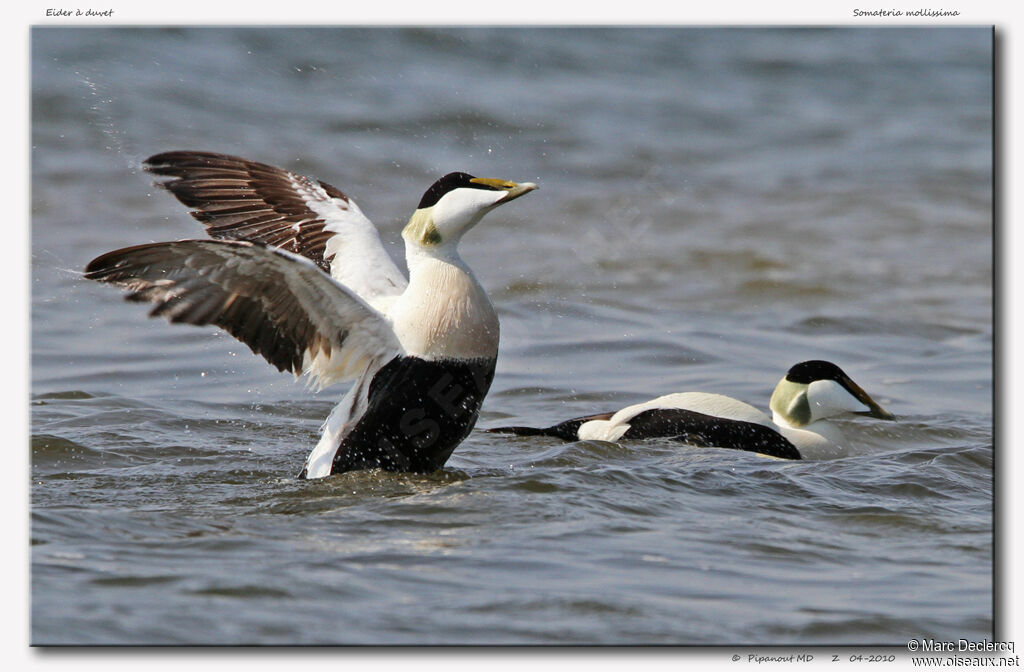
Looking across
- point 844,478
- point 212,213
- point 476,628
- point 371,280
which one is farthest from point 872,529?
point 212,213

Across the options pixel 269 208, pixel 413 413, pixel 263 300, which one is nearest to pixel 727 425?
pixel 413 413

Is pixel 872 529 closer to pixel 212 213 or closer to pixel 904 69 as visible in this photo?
pixel 212 213

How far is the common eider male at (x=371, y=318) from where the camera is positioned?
3980mm

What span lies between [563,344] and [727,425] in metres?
1.83

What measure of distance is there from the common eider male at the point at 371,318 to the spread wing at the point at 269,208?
0.32 m

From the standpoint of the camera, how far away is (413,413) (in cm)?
441

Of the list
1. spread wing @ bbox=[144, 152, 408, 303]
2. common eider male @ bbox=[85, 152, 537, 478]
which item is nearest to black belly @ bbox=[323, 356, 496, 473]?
common eider male @ bbox=[85, 152, 537, 478]

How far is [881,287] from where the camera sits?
859cm

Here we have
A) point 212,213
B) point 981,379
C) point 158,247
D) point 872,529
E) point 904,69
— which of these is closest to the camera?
point 158,247

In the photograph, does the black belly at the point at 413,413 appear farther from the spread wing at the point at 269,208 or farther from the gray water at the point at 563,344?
the spread wing at the point at 269,208

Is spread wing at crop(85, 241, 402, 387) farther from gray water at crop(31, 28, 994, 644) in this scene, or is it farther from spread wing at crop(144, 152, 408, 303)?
spread wing at crop(144, 152, 408, 303)

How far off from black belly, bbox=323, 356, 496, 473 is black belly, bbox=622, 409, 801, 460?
123cm

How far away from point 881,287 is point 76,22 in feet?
19.4

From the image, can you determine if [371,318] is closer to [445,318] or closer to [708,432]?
[445,318]
